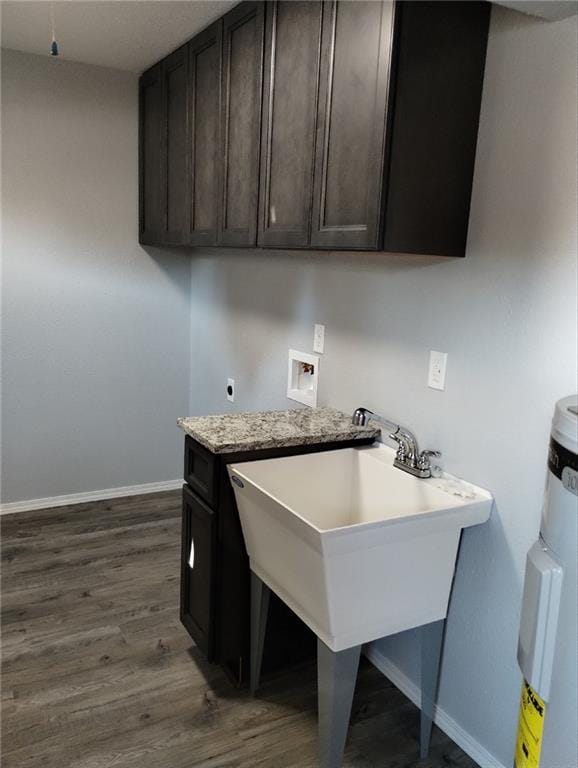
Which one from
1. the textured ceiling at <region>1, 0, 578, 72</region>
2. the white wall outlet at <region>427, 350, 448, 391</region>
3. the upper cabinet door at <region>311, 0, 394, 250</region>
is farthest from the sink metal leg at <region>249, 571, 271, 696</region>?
the textured ceiling at <region>1, 0, 578, 72</region>

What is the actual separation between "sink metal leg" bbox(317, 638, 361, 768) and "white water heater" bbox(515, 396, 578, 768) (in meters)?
0.51

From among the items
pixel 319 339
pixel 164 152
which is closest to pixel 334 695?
pixel 319 339

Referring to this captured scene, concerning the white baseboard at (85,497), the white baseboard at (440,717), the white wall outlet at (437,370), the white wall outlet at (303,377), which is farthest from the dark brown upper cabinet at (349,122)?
the white baseboard at (85,497)

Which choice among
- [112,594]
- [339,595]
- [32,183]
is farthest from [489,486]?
[32,183]

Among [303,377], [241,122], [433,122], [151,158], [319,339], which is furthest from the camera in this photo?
[151,158]

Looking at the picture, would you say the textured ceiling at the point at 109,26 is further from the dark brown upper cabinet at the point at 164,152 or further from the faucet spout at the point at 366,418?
the faucet spout at the point at 366,418

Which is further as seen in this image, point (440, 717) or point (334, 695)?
point (440, 717)

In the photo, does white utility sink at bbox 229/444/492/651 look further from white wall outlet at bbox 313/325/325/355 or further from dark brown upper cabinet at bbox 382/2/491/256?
dark brown upper cabinet at bbox 382/2/491/256

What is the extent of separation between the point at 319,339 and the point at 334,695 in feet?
4.38

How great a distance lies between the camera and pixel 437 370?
1.99 metres

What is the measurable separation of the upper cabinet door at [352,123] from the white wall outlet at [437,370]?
0.46 m

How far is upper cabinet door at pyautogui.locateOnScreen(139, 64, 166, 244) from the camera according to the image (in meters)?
3.17

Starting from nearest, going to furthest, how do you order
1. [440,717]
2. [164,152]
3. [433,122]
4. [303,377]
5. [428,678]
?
[433,122] < [428,678] < [440,717] < [303,377] < [164,152]

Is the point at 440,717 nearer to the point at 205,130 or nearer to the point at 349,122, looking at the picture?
the point at 349,122
